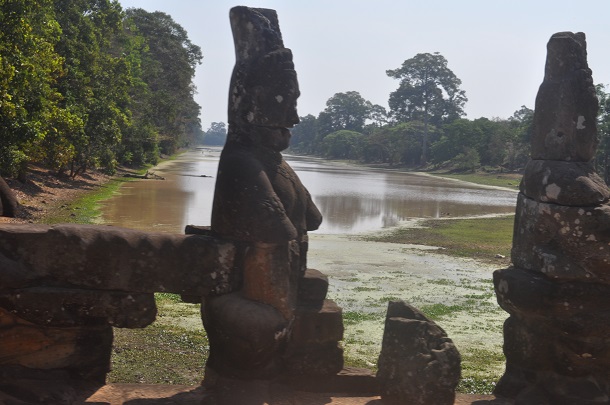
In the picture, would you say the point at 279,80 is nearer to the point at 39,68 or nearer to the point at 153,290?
the point at 153,290

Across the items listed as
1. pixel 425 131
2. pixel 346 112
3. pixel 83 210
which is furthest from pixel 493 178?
pixel 346 112

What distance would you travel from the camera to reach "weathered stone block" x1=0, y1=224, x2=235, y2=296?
5.01m

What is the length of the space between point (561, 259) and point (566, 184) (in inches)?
28.9

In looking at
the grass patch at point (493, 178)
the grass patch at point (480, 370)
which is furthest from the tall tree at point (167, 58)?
the grass patch at point (480, 370)

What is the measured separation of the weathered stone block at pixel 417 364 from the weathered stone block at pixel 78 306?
228 centimetres

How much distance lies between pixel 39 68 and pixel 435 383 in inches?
711

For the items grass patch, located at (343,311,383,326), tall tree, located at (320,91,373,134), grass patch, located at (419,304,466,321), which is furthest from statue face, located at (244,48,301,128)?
tall tree, located at (320,91,373,134)

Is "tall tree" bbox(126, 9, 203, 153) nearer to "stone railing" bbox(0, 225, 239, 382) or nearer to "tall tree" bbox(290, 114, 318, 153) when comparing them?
"stone railing" bbox(0, 225, 239, 382)

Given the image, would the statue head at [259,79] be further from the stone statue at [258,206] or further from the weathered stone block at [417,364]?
the weathered stone block at [417,364]

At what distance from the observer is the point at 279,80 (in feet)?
19.1

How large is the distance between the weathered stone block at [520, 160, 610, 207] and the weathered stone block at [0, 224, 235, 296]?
3.16 m

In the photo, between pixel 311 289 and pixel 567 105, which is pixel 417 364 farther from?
pixel 567 105

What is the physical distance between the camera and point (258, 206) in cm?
540

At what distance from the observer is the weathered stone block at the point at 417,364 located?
18.5 feet
